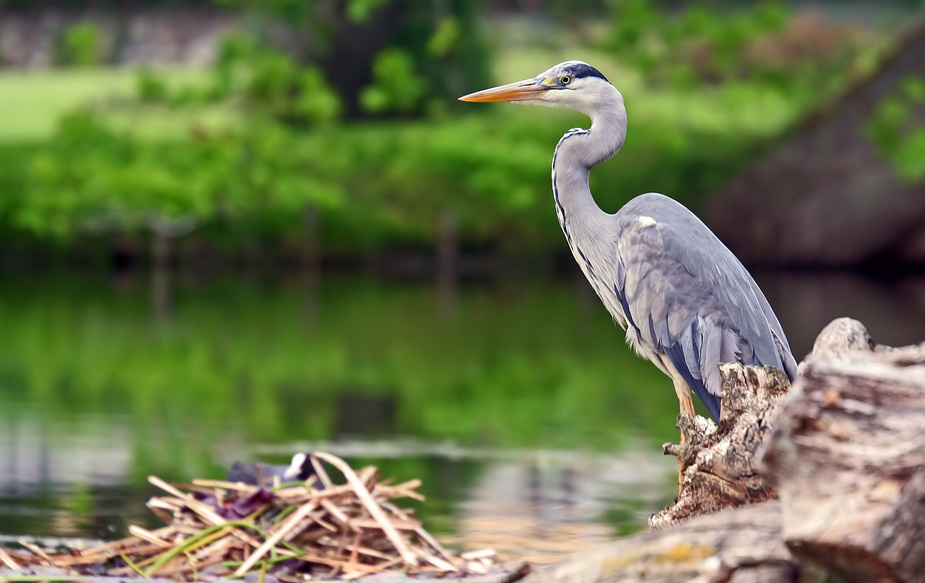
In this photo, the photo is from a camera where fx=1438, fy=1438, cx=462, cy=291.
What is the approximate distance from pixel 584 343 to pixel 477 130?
47.8 feet

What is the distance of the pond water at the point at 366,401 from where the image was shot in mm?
6340

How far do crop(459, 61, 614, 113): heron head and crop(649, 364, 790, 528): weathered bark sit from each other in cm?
195

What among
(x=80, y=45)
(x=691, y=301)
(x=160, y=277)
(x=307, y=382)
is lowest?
(x=307, y=382)

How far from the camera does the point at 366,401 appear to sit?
10.2m

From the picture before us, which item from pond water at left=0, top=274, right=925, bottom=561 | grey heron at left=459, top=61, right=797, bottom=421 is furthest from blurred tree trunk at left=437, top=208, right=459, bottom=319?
grey heron at left=459, top=61, right=797, bottom=421

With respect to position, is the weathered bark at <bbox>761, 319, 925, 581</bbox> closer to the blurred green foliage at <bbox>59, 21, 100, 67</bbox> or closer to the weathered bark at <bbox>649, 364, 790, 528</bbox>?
the weathered bark at <bbox>649, 364, 790, 528</bbox>

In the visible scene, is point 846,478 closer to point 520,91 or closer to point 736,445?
point 736,445

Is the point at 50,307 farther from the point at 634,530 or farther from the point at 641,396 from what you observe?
the point at 634,530

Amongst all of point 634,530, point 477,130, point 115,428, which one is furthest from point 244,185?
point 634,530

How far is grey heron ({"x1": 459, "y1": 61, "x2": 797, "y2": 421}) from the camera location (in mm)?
4957

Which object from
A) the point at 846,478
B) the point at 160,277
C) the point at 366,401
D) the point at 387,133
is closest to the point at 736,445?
the point at 846,478

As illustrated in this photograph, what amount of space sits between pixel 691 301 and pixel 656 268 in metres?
0.17

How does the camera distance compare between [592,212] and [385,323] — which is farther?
[385,323]

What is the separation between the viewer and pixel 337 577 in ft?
14.4
